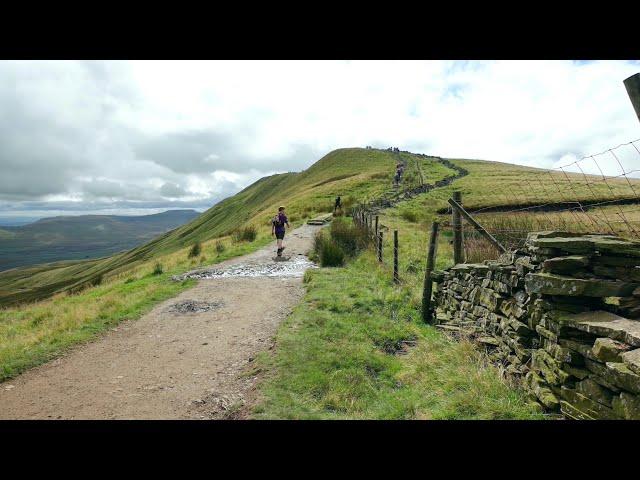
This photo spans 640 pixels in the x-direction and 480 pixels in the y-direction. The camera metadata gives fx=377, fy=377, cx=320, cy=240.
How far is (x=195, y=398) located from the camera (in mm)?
6051

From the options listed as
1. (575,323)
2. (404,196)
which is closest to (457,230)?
(575,323)

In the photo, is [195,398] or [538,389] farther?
[195,398]

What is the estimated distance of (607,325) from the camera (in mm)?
4367

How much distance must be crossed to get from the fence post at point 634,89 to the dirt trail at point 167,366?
6.25 metres

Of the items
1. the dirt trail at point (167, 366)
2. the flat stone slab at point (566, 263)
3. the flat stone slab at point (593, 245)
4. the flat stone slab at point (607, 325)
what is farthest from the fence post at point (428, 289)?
the flat stone slab at point (607, 325)

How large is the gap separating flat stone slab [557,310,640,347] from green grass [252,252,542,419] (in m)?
1.36

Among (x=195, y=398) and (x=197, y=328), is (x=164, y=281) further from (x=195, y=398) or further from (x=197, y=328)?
(x=195, y=398)

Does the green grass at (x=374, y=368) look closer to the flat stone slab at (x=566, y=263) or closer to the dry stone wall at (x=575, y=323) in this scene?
the dry stone wall at (x=575, y=323)

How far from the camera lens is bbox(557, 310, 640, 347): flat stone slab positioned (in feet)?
13.4

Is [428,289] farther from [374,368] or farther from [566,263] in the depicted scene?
[566,263]

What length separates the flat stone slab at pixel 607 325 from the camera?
4.07 meters
